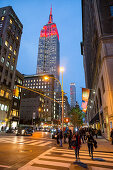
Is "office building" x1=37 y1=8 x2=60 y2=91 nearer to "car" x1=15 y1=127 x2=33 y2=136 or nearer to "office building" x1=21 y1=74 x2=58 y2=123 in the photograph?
"office building" x1=21 y1=74 x2=58 y2=123

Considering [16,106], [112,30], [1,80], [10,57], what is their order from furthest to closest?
[16,106]
[10,57]
[1,80]
[112,30]

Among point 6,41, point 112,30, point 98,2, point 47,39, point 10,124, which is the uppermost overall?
point 47,39

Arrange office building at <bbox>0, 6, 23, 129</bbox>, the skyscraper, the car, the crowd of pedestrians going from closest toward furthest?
the crowd of pedestrians
the car
office building at <bbox>0, 6, 23, 129</bbox>
the skyscraper

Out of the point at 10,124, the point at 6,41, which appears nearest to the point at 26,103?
the point at 10,124

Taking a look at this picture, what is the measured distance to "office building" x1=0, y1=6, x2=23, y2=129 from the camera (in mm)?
47094

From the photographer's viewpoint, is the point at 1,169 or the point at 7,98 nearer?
the point at 1,169

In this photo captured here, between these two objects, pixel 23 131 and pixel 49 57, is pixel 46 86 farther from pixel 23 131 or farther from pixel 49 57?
pixel 23 131

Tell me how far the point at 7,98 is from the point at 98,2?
146ft

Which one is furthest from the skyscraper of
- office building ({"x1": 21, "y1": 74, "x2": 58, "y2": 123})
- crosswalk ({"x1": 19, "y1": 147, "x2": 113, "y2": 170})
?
crosswalk ({"x1": 19, "y1": 147, "x2": 113, "y2": 170})

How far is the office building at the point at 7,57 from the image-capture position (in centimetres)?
4709

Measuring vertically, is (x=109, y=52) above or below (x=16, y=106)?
above

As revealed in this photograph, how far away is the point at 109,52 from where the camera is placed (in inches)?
810

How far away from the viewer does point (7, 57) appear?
51.4 meters

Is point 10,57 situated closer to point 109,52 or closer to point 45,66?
point 109,52
